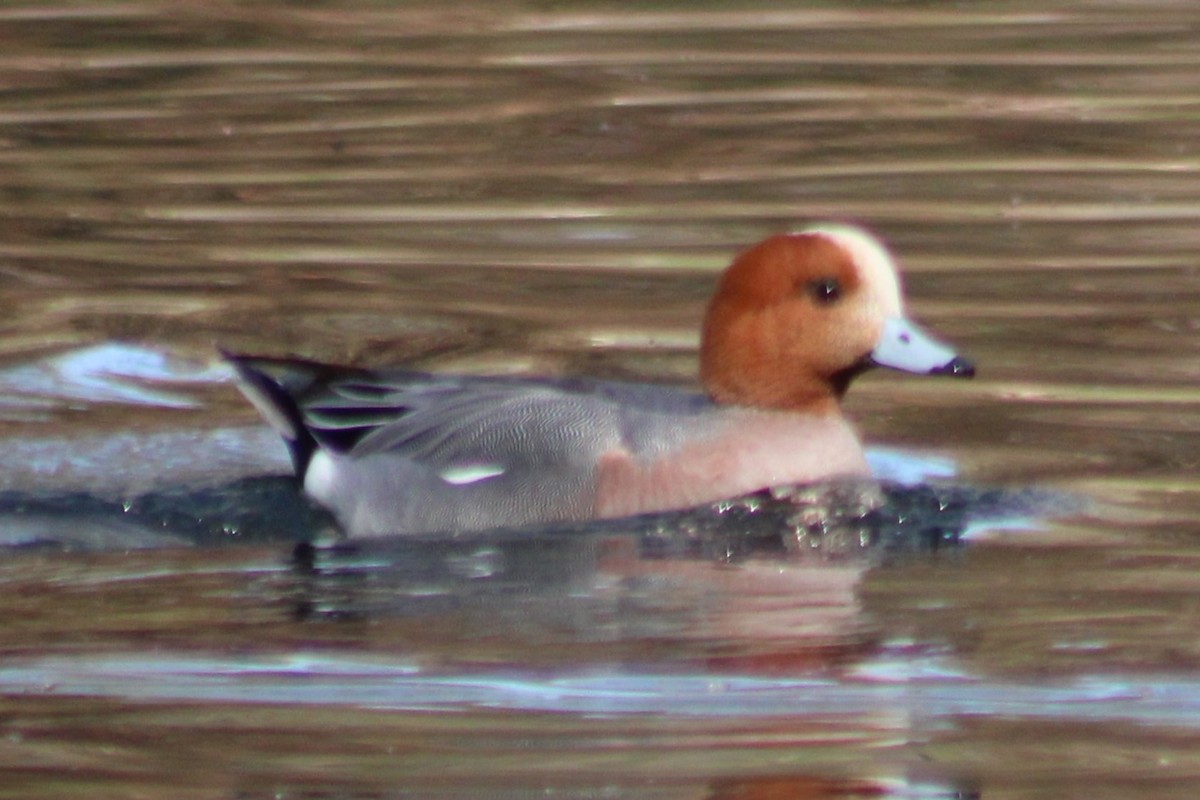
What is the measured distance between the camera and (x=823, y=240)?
6.15m

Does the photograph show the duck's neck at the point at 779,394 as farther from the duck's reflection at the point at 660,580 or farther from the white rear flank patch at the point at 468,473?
the white rear flank patch at the point at 468,473

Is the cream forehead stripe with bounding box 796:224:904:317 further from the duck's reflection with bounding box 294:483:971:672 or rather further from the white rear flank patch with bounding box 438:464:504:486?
the white rear flank patch with bounding box 438:464:504:486

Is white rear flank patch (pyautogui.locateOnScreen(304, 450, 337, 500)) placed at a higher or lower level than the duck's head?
lower

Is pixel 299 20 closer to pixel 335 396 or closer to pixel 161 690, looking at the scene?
pixel 335 396

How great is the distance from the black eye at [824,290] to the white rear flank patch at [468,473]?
0.82 metres

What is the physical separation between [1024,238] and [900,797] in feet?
17.3

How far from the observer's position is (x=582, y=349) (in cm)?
775

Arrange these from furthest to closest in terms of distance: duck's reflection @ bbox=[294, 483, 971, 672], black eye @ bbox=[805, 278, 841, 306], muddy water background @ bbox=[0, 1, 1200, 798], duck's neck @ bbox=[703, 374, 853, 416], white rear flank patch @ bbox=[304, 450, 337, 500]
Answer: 1. white rear flank patch @ bbox=[304, 450, 337, 500]
2. duck's neck @ bbox=[703, 374, 853, 416]
3. black eye @ bbox=[805, 278, 841, 306]
4. duck's reflection @ bbox=[294, 483, 971, 672]
5. muddy water background @ bbox=[0, 1, 1200, 798]

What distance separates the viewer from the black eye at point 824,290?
20.0 feet

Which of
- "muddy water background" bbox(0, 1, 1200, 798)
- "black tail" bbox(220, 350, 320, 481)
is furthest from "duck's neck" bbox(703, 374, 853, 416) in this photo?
"black tail" bbox(220, 350, 320, 481)

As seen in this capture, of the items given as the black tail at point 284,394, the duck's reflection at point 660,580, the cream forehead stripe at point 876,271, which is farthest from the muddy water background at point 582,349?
the cream forehead stripe at point 876,271

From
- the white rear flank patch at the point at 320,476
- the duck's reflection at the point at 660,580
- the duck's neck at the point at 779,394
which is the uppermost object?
the duck's neck at the point at 779,394

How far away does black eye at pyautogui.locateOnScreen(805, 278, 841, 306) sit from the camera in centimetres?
611

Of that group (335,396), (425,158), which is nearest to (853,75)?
(425,158)
